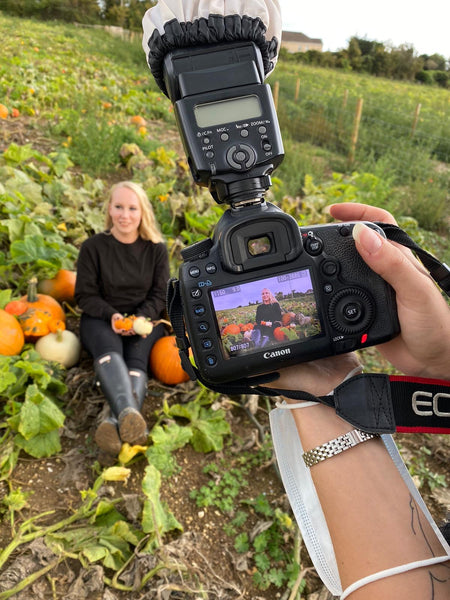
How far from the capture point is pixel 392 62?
2234cm

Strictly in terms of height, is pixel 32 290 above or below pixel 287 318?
below

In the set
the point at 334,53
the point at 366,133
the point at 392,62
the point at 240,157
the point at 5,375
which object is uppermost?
the point at 334,53

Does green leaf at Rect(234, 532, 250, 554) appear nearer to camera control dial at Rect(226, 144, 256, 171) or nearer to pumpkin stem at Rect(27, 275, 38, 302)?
camera control dial at Rect(226, 144, 256, 171)

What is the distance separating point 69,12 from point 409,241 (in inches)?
656

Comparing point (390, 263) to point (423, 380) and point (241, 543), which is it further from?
point (241, 543)

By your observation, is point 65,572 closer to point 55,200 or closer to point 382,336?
point 382,336

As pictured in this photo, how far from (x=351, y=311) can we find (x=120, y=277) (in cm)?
223

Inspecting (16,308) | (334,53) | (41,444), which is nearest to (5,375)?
(41,444)

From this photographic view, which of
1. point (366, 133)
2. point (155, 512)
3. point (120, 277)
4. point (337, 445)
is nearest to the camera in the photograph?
point (337, 445)

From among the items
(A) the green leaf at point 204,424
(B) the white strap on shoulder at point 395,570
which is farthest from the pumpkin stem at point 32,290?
(B) the white strap on shoulder at point 395,570

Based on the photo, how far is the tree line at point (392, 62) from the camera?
2102cm

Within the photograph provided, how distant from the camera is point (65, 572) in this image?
1.82 metres

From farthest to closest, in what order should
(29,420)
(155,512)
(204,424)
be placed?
1. (204,424)
2. (29,420)
3. (155,512)

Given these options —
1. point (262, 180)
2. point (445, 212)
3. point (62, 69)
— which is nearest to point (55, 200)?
point (262, 180)
